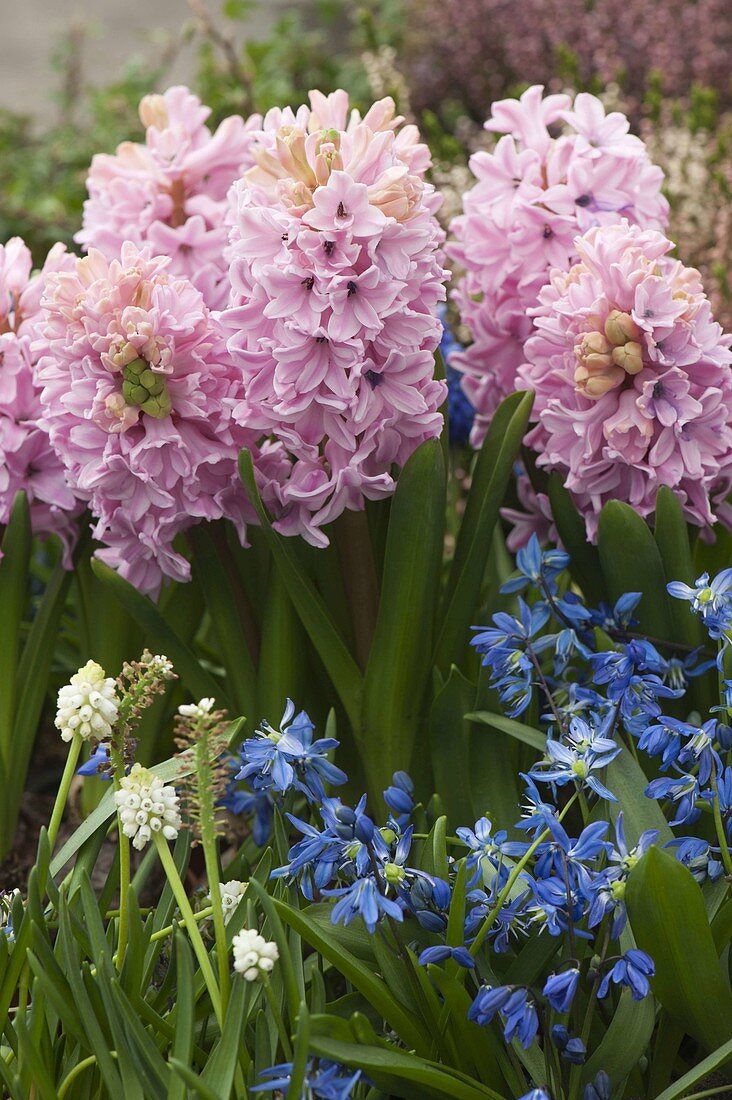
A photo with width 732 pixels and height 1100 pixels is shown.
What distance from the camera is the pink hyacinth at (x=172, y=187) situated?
1.49 metres

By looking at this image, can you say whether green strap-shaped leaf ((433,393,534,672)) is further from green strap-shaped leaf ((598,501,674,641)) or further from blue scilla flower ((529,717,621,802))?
blue scilla flower ((529,717,621,802))

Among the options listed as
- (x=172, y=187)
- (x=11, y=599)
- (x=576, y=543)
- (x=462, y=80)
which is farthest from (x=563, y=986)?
(x=462, y=80)

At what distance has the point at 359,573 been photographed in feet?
4.43

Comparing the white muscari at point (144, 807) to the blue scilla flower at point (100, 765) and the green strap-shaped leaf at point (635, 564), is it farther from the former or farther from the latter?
the green strap-shaped leaf at point (635, 564)

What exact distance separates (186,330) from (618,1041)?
82 cm

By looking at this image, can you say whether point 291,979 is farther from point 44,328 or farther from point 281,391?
point 44,328

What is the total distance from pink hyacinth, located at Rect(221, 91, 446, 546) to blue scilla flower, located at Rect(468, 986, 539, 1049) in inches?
21.2

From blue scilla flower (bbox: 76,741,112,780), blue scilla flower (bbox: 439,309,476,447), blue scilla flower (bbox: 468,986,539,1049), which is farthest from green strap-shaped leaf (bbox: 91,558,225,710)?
blue scilla flower (bbox: 439,309,476,447)

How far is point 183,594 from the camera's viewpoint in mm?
1488

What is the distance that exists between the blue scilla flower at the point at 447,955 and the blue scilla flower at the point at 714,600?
1.26 ft

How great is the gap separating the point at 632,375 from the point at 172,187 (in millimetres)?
710

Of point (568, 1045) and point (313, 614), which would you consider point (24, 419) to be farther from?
point (568, 1045)

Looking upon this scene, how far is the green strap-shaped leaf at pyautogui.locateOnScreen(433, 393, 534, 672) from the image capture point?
1.29 meters

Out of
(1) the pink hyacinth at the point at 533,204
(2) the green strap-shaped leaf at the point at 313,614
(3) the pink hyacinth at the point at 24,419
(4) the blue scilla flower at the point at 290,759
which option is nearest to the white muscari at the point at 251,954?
(4) the blue scilla flower at the point at 290,759
